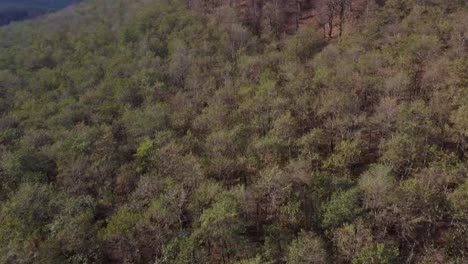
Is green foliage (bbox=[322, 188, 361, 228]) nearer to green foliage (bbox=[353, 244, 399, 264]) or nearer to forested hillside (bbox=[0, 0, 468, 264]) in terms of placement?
forested hillside (bbox=[0, 0, 468, 264])

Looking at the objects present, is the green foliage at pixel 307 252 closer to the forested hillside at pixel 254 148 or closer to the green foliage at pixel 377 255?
the forested hillside at pixel 254 148

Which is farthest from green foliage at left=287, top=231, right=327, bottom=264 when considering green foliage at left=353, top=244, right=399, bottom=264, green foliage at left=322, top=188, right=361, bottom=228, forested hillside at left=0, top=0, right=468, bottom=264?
green foliage at left=322, top=188, right=361, bottom=228

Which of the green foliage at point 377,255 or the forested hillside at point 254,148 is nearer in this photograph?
the green foliage at point 377,255

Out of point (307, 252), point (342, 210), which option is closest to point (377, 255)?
point (342, 210)

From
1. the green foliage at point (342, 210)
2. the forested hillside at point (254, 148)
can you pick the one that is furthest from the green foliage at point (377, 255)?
the green foliage at point (342, 210)

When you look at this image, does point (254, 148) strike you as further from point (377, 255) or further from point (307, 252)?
point (377, 255)

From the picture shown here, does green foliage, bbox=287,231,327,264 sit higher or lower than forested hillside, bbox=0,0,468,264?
lower

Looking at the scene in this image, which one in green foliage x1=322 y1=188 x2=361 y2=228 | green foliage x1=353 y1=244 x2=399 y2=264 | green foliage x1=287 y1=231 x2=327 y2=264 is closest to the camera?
green foliage x1=353 y1=244 x2=399 y2=264

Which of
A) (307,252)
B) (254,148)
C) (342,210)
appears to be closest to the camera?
(307,252)

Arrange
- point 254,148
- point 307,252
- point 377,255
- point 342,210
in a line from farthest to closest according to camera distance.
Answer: point 254,148 < point 342,210 < point 307,252 < point 377,255
